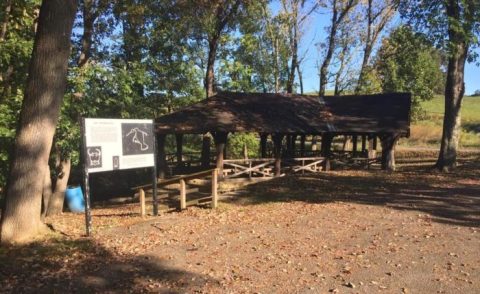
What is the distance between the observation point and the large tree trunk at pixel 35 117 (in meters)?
8.38

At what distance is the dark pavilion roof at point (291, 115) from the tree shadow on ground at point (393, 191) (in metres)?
3.35

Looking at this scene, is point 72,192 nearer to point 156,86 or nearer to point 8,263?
point 156,86

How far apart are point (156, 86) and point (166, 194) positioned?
29.8 ft

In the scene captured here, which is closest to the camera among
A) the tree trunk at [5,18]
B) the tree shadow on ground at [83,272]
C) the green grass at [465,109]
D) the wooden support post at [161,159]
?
Result: the tree shadow on ground at [83,272]

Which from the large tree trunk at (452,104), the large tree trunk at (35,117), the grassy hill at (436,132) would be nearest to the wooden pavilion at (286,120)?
the large tree trunk at (452,104)

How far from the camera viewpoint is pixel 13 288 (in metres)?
6.39

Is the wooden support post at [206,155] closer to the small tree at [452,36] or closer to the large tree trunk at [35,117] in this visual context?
the small tree at [452,36]

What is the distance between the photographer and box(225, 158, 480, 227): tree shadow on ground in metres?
11.8

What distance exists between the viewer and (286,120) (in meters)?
23.0

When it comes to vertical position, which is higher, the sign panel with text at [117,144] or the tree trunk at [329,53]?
the tree trunk at [329,53]

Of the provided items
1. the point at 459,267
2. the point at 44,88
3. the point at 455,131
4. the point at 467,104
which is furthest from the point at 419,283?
the point at 467,104

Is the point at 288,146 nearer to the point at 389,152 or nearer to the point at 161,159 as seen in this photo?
the point at 389,152

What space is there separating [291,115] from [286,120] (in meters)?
0.68

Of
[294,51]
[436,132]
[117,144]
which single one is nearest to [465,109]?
[436,132]
